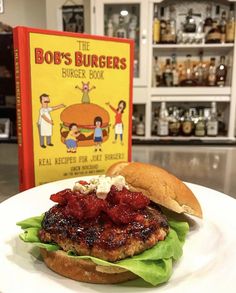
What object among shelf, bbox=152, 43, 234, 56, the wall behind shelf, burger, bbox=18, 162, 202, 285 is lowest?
burger, bbox=18, 162, 202, 285

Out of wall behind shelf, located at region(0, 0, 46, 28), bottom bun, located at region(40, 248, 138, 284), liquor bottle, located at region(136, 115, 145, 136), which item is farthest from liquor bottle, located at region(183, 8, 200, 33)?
bottom bun, located at region(40, 248, 138, 284)

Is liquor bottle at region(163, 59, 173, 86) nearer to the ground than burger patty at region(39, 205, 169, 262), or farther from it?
farther from it

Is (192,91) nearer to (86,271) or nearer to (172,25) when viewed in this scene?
(172,25)

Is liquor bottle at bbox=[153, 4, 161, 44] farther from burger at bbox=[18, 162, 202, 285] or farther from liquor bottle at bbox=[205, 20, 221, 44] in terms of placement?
burger at bbox=[18, 162, 202, 285]

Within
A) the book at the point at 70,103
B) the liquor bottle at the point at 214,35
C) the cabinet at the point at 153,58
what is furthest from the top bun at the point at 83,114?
the liquor bottle at the point at 214,35

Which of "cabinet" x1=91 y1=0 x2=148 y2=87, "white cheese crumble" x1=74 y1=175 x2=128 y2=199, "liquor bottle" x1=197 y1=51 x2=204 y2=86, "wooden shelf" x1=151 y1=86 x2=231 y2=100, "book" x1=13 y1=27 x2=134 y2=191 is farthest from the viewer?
"liquor bottle" x1=197 y1=51 x2=204 y2=86

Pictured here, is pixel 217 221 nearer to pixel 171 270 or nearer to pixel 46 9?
pixel 171 270

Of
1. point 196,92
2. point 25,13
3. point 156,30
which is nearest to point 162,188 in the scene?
point 196,92

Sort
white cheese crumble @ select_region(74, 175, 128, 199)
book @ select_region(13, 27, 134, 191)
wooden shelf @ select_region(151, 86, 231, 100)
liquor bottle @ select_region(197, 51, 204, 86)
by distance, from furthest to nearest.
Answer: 1. liquor bottle @ select_region(197, 51, 204, 86)
2. wooden shelf @ select_region(151, 86, 231, 100)
3. book @ select_region(13, 27, 134, 191)
4. white cheese crumble @ select_region(74, 175, 128, 199)
